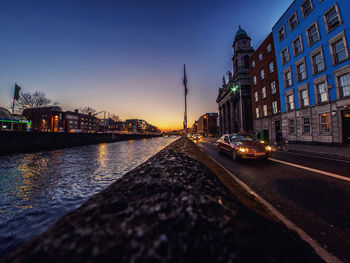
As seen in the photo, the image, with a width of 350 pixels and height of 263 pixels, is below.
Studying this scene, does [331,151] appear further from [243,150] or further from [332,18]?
[332,18]

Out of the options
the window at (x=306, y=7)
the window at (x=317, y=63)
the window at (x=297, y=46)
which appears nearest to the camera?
the window at (x=317, y=63)

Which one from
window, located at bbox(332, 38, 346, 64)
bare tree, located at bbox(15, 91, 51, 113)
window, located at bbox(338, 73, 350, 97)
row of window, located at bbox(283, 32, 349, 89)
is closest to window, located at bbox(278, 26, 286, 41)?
row of window, located at bbox(283, 32, 349, 89)

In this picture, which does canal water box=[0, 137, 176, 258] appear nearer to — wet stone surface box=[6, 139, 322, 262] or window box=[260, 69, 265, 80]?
wet stone surface box=[6, 139, 322, 262]

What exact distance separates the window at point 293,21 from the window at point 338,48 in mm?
6515

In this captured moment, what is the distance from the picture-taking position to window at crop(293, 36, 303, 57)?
17169 mm

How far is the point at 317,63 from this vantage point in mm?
15305

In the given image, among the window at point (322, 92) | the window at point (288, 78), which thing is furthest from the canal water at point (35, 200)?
the window at point (288, 78)

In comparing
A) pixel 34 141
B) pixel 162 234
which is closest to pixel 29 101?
pixel 34 141

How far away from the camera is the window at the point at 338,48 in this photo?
12.6 metres

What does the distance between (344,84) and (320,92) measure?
2.22 m

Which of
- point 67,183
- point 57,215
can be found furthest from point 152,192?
point 67,183

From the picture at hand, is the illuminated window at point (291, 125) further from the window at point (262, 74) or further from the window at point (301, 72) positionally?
the window at point (262, 74)

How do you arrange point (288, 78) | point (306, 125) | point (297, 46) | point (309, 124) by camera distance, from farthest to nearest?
point (288, 78), point (297, 46), point (306, 125), point (309, 124)

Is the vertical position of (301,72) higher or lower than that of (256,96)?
lower
